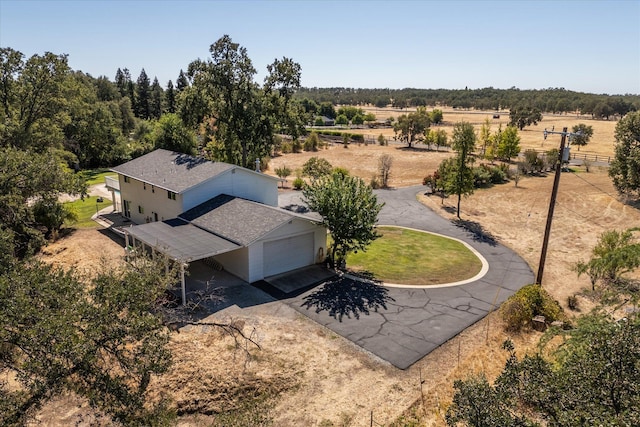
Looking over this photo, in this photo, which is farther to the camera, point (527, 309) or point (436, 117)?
point (436, 117)

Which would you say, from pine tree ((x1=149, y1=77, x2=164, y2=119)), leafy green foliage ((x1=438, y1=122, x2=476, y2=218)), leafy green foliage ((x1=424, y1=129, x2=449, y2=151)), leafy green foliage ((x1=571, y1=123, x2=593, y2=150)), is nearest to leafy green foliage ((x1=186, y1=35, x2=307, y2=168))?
leafy green foliage ((x1=438, y1=122, x2=476, y2=218))

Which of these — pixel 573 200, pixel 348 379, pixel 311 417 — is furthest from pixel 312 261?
pixel 573 200

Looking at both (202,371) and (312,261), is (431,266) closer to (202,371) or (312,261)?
(312,261)

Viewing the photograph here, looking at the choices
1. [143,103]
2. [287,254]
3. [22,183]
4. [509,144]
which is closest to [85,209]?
[22,183]

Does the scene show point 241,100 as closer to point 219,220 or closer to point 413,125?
point 219,220

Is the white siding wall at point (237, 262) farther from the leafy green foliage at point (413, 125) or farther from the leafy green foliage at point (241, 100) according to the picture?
the leafy green foliage at point (413, 125)
